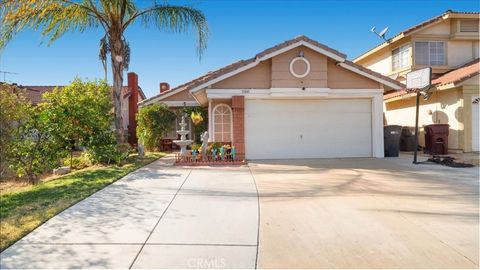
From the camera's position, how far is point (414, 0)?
15.6 m

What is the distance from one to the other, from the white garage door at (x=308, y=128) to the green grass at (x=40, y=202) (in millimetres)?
5889

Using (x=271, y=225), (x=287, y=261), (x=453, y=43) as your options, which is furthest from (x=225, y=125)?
(x=453, y=43)

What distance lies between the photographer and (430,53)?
1914cm

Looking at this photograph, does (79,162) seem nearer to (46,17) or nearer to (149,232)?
(46,17)

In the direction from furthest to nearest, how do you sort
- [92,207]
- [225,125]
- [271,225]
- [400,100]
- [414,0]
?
[400,100] → [414,0] → [225,125] → [92,207] → [271,225]

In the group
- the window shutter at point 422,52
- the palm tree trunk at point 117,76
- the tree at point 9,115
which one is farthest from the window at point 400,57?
the tree at point 9,115

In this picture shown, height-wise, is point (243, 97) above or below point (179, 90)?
below

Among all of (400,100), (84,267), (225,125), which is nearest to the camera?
(84,267)

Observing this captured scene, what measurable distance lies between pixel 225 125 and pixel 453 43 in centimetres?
1417

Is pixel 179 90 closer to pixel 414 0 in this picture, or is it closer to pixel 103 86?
pixel 103 86

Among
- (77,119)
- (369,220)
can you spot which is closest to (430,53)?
(369,220)

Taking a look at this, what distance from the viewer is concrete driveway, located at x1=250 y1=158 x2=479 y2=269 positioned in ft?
13.3

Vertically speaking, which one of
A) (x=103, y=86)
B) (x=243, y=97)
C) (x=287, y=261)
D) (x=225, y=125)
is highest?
(x=103, y=86)

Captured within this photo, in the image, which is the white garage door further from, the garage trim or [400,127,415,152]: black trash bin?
[400,127,415,152]: black trash bin
